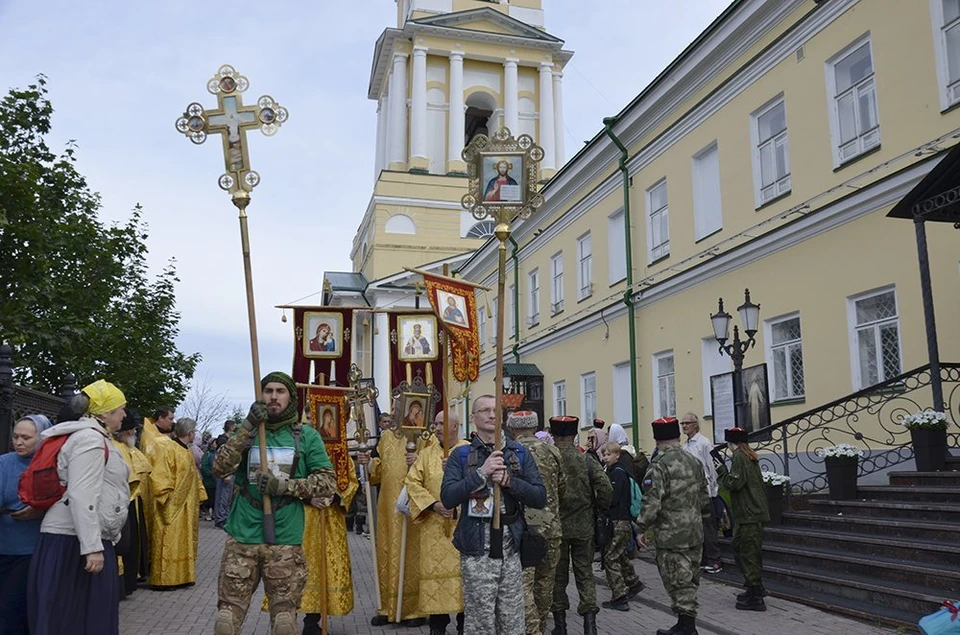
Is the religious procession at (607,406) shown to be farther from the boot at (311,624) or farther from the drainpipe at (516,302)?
the drainpipe at (516,302)

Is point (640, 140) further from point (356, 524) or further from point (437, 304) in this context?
point (437, 304)

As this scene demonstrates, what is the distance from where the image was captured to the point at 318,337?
8.55 meters


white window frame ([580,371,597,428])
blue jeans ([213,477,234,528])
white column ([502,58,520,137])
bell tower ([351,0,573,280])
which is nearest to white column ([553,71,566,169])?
bell tower ([351,0,573,280])

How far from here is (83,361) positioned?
47.9ft

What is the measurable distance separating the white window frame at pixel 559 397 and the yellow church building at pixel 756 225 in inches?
2.4

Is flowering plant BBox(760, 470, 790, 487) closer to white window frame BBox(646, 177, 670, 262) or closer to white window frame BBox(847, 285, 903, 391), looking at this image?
white window frame BBox(847, 285, 903, 391)

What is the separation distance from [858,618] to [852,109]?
7.61m

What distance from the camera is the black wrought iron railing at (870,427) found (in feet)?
34.0

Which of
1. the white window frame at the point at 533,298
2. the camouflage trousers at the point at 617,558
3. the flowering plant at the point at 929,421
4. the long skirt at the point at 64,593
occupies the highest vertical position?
the white window frame at the point at 533,298

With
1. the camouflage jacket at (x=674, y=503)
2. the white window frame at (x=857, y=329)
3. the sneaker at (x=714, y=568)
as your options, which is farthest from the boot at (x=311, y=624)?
the white window frame at (x=857, y=329)

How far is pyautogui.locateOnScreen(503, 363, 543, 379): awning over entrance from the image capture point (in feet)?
82.9

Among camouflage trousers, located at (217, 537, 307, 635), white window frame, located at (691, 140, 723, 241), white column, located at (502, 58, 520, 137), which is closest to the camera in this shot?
camouflage trousers, located at (217, 537, 307, 635)

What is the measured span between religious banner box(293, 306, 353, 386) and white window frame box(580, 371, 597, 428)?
13493 mm

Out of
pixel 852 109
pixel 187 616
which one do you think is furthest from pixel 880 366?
pixel 187 616
